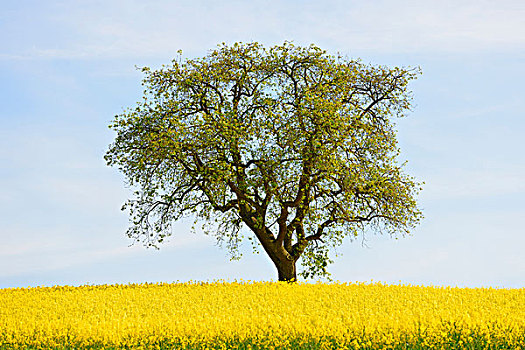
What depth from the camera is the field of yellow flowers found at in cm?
1170

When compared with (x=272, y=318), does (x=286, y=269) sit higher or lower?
higher

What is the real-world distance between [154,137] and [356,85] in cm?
894

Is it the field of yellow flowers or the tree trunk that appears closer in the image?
the field of yellow flowers

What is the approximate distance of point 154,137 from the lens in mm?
22078

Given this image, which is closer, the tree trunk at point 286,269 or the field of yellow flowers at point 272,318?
the field of yellow flowers at point 272,318

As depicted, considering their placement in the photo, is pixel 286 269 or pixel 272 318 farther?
pixel 286 269

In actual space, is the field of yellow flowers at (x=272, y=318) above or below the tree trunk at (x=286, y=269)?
below

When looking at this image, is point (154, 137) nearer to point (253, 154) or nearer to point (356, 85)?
point (253, 154)

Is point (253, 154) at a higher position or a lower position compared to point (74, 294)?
higher

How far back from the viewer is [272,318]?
13336 millimetres

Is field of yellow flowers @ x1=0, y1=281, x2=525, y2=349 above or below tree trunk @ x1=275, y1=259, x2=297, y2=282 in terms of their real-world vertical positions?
below

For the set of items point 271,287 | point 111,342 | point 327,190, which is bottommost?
point 111,342

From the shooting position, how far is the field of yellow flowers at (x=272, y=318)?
11.7m

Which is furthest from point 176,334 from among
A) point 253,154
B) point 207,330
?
point 253,154
